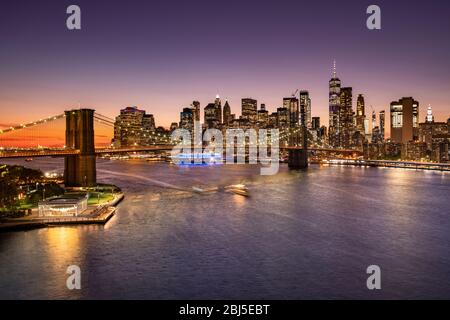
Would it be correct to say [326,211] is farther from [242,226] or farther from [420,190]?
[420,190]

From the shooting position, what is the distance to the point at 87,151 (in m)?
55.2

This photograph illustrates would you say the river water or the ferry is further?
the ferry

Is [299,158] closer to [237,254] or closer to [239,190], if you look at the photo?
[239,190]

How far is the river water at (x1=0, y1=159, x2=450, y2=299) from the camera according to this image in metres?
21.1

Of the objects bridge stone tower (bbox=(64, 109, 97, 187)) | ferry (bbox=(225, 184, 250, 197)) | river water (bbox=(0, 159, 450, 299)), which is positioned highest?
bridge stone tower (bbox=(64, 109, 97, 187))

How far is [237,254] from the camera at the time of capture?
26.8m

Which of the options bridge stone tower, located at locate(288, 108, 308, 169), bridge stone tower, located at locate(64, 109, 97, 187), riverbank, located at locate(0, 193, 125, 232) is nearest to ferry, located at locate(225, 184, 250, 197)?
bridge stone tower, located at locate(64, 109, 97, 187)

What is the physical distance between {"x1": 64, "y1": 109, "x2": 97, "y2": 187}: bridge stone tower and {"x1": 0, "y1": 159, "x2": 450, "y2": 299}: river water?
12453 millimetres

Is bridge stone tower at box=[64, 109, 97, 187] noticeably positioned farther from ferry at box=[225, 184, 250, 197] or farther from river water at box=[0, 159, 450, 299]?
ferry at box=[225, 184, 250, 197]

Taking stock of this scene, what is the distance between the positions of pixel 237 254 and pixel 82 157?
34387mm

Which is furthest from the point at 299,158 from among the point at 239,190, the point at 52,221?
the point at 52,221

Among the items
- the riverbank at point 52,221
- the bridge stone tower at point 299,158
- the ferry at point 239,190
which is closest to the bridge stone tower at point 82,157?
the riverbank at point 52,221

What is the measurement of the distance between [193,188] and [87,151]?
54.5 ft
